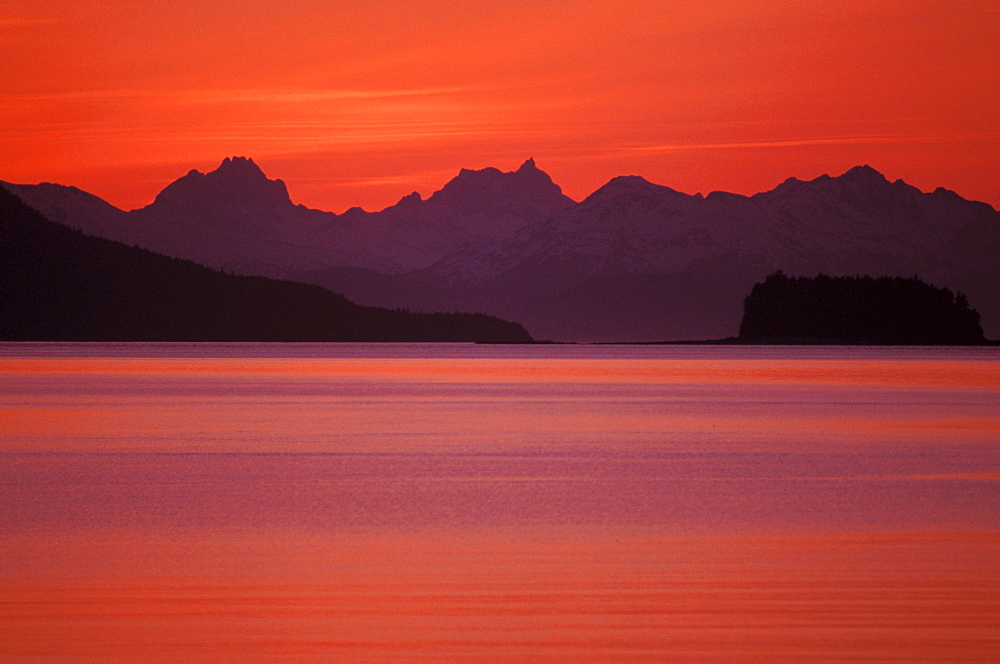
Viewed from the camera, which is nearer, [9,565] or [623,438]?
[9,565]

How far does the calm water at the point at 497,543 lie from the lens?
603 inches

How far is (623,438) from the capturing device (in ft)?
147

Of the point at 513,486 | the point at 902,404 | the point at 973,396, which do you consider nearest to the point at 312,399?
the point at 902,404

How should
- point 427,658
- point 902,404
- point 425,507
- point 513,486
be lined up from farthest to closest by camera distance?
point 902,404, point 513,486, point 425,507, point 427,658

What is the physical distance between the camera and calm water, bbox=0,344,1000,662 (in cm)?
1530

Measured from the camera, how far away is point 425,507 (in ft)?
86.8

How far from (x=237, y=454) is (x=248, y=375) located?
82349 millimetres

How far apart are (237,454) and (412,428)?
12.2 meters

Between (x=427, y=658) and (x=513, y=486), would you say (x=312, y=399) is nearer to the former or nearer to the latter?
(x=513, y=486)

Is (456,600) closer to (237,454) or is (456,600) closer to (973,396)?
(237,454)

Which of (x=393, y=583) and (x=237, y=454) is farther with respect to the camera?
(x=237, y=454)

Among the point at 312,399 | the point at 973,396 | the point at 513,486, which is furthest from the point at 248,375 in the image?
the point at 513,486

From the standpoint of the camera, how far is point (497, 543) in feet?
71.5

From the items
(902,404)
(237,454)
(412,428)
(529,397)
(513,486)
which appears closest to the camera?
(513,486)
